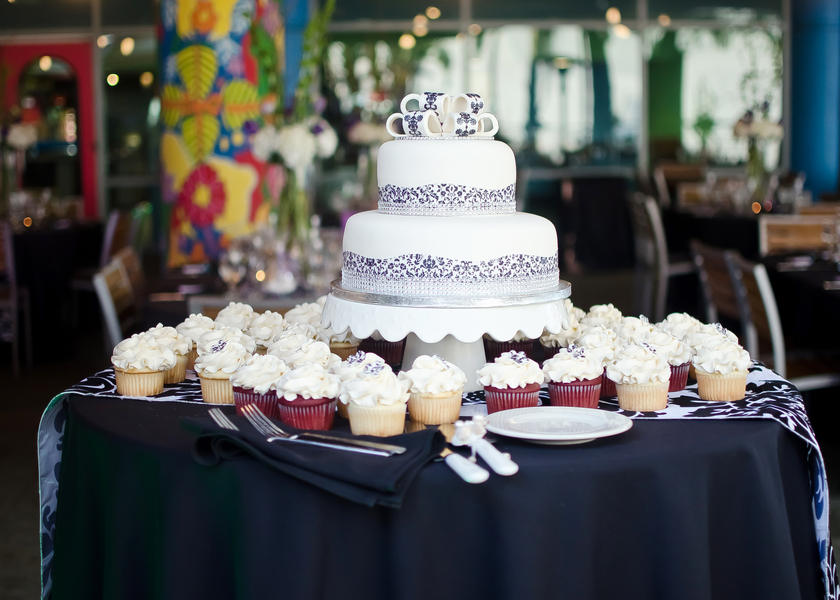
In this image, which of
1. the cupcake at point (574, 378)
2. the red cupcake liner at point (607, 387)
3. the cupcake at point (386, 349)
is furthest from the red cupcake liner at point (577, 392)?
the cupcake at point (386, 349)

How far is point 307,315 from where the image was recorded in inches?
81.0

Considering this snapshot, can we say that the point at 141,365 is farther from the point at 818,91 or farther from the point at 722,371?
the point at 818,91

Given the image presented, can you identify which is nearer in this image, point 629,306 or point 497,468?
point 497,468

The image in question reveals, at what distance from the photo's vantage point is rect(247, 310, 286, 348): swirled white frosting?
1.95 m

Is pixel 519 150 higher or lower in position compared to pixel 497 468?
higher

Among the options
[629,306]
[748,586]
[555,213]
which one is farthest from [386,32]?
[748,586]

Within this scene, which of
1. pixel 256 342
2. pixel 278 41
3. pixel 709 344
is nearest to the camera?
pixel 709 344

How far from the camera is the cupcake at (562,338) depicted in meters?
1.93

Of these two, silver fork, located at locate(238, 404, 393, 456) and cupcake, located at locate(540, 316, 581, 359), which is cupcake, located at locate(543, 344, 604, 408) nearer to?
cupcake, located at locate(540, 316, 581, 359)

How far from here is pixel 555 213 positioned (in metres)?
9.78

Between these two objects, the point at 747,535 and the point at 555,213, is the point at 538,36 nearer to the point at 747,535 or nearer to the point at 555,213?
the point at 555,213

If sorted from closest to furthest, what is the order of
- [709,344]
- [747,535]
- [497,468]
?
[497,468]
[747,535]
[709,344]

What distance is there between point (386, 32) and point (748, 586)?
345 inches

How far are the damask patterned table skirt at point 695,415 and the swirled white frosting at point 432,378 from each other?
0.19 metres
